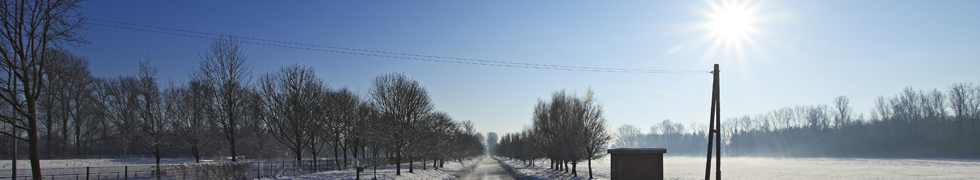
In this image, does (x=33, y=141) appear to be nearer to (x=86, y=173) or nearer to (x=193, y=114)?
(x=86, y=173)

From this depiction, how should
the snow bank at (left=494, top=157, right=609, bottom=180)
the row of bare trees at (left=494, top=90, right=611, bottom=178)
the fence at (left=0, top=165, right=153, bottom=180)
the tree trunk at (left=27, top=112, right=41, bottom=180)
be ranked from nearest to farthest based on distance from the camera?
the tree trunk at (left=27, top=112, right=41, bottom=180)
the fence at (left=0, top=165, right=153, bottom=180)
the row of bare trees at (left=494, top=90, right=611, bottom=178)
the snow bank at (left=494, top=157, right=609, bottom=180)

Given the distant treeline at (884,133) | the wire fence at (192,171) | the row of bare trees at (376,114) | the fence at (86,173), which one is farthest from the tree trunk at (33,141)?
the distant treeline at (884,133)

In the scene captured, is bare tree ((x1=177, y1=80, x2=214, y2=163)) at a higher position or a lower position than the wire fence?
higher

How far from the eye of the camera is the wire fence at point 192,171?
2168 cm

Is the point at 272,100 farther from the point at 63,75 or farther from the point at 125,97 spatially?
the point at 63,75

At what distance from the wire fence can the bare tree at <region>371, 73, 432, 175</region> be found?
528 cm

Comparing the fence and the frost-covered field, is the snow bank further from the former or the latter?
the fence

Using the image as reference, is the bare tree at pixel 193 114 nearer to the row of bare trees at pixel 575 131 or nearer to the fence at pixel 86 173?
the fence at pixel 86 173

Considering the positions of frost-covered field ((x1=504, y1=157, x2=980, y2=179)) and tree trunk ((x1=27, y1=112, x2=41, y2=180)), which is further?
frost-covered field ((x1=504, y1=157, x2=980, y2=179))

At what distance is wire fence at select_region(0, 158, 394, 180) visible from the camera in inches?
854

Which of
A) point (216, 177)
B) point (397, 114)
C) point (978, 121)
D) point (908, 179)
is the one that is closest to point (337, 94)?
point (397, 114)

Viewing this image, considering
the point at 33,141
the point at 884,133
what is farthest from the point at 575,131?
the point at 884,133

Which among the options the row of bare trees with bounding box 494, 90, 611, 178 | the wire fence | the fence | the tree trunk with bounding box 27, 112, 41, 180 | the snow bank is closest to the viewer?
the tree trunk with bounding box 27, 112, 41, 180

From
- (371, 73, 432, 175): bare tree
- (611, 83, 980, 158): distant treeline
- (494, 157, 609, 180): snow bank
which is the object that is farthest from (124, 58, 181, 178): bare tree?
(611, 83, 980, 158): distant treeline
